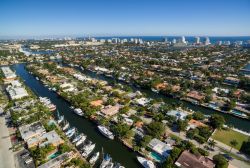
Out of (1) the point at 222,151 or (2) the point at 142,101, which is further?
(2) the point at 142,101

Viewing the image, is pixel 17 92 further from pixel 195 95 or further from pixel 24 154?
pixel 195 95

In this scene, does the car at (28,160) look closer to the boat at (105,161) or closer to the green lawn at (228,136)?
the boat at (105,161)

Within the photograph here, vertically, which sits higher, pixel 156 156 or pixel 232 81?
pixel 232 81

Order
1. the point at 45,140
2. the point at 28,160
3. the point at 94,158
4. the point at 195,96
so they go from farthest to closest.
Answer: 1. the point at 195,96
2. the point at 45,140
3. the point at 94,158
4. the point at 28,160

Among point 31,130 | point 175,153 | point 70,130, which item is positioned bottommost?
point 70,130

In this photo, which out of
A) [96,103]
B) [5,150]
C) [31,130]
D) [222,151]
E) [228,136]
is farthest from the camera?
[96,103]

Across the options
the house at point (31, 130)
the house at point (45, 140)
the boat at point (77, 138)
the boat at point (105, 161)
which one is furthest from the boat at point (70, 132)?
the boat at point (105, 161)

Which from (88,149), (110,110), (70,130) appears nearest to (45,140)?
(70,130)

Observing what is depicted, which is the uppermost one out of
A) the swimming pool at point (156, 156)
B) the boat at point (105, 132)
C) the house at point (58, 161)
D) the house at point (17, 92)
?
the house at point (17, 92)
